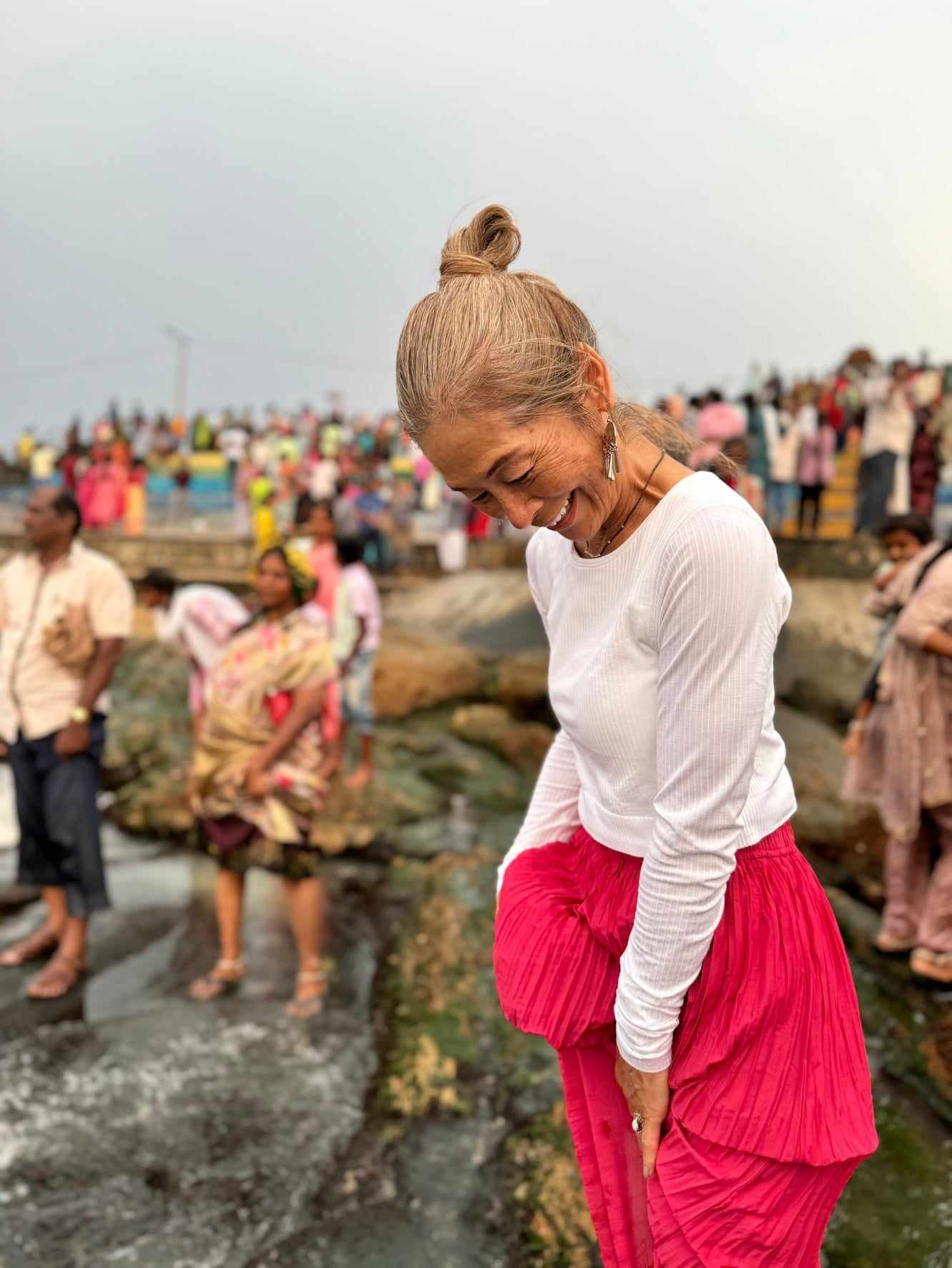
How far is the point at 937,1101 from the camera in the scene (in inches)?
127

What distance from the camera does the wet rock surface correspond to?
273 cm

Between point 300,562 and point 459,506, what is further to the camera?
point 459,506

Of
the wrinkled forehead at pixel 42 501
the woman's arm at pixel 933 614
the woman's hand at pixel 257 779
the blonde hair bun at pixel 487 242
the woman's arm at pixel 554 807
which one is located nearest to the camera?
the blonde hair bun at pixel 487 242

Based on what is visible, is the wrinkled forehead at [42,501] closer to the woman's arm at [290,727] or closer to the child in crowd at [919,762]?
the woman's arm at [290,727]

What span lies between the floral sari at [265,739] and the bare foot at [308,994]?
411mm

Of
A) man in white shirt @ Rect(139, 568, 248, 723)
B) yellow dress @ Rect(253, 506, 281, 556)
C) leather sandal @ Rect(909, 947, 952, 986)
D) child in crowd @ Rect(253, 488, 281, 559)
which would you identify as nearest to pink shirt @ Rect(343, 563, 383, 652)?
man in white shirt @ Rect(139, 568, 248, 723)

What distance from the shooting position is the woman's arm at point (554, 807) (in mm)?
1775

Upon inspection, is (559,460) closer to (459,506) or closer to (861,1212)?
(861,1212)

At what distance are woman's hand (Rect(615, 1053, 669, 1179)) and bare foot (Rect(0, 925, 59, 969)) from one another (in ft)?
12.3

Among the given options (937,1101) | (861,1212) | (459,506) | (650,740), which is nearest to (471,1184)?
(861,1212)

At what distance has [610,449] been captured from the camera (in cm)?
139

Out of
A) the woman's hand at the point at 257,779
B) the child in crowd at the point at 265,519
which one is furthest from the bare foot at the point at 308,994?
the child in crowd at the point at 265,519

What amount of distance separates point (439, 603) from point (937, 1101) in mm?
9876

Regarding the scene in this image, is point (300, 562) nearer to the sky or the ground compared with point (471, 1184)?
nearer to the sky
